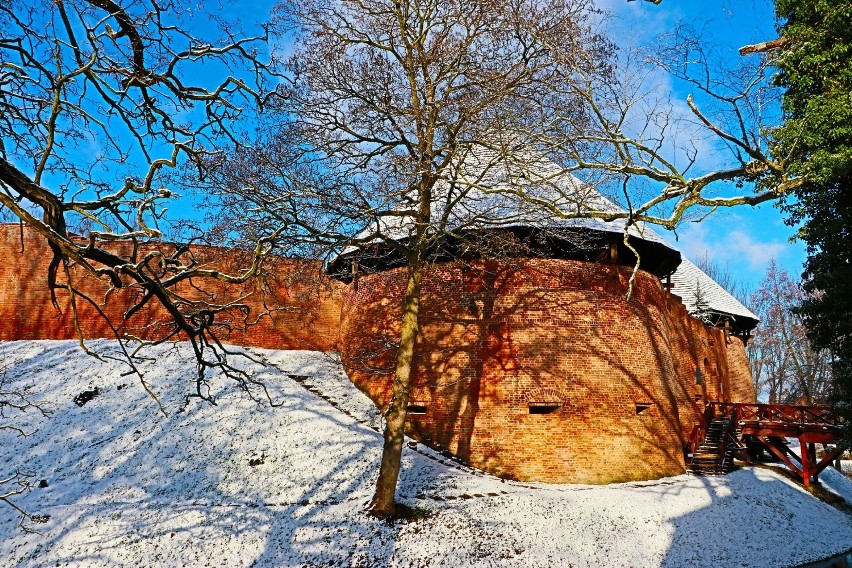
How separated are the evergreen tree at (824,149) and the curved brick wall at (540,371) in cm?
327

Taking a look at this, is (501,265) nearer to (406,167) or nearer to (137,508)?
(406,167)

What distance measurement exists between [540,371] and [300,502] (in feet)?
16.8

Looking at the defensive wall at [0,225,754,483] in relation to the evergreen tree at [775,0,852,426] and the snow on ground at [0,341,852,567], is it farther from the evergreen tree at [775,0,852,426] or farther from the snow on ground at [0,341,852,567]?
the evergreen tree at [775,0,852,426]

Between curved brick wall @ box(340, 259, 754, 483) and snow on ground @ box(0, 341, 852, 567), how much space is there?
0.64 meters

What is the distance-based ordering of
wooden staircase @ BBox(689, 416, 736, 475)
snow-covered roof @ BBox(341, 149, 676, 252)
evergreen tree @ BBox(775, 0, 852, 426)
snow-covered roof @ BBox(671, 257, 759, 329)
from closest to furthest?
evergreen tree @ BBox(775, 0, 852, 426)
snow-covered roof @ BBox(341, 149, 676, 252)
wooden staircase @ BBox(689, 416, 736, 475)
snow-covered roof @ BBox(671, 257, 759, 329)

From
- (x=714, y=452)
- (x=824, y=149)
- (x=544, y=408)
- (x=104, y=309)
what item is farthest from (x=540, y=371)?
(x=104, y=309)

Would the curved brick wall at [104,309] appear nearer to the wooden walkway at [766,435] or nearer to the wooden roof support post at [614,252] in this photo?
the wooden roof support post at [614,252]

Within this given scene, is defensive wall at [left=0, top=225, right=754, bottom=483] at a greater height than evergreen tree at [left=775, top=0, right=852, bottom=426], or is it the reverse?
evergreen tree at [left=775, top=0, right=852, bottom=426]

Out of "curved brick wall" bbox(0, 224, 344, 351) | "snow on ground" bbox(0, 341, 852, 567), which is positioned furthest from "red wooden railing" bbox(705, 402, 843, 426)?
"curved brick wall" bbox(0, 224, 344, 351)

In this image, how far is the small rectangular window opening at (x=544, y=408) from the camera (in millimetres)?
11031

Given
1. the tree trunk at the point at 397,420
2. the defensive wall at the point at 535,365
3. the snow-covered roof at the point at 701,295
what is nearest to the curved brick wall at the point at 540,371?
the defensive wall at the point at 535,365

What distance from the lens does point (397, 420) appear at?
873 centimetres

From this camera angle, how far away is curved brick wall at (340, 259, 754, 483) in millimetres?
10891

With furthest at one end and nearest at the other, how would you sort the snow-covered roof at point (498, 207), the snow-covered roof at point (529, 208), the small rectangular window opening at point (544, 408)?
the small rectangular window opening at point (544, 408)
the snow-covered roof at point (498, 207)
the snow-covered roof at point (529, 208)
